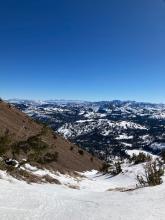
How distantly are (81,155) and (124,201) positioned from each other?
8560 cm

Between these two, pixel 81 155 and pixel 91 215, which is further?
pixel 81 155

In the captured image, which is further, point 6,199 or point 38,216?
point 6,199

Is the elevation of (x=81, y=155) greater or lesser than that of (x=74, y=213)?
lesser

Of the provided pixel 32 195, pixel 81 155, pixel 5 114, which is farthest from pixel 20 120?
pixel 32 195

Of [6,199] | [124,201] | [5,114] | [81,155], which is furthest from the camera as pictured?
[81,155]

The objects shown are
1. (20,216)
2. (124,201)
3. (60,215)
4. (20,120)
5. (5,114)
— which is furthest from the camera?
(20,120)

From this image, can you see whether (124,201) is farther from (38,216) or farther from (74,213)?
(38,216)

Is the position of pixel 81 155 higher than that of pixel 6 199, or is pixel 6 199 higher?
pixel 6 199

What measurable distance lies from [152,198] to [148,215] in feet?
9.34

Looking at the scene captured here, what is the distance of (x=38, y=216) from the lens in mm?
9109

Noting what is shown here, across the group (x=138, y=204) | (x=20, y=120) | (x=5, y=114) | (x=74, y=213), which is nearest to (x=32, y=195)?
(x=74, y=213)

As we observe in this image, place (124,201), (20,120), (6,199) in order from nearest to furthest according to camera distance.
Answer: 1. (6,199)
2. (124,201)
3. (20,120)

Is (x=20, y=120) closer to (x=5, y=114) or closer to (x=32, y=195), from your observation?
(x=5, y=114)

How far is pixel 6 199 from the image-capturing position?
35.8ft
